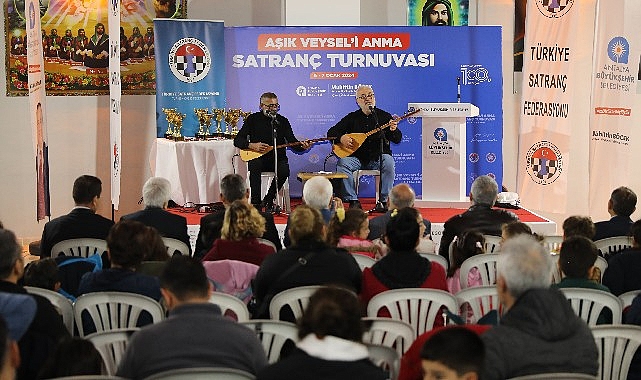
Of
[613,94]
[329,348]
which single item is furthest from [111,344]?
[613,94]

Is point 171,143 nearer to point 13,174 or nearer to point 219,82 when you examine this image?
point 219,82

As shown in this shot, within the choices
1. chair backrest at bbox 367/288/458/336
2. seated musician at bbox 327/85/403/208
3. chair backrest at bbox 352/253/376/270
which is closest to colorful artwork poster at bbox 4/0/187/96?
seated musician at bbox 327/85/403/208

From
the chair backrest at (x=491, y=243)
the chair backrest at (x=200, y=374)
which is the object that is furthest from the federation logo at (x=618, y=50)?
the chair backrest at (x=200, y=374)

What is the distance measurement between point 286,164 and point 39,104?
2373 millimetres

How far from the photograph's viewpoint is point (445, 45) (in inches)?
436

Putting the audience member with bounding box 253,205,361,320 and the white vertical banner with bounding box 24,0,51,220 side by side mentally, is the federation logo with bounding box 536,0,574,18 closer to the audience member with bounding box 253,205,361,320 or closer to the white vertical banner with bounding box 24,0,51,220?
the white vertical banner with bounding box 24,0,51,220

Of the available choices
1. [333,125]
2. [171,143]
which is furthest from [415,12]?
[171,143]

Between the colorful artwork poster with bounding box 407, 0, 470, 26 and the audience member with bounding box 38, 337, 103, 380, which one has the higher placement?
the colorful artwork poster with bounding box 407, 0, 470, 26

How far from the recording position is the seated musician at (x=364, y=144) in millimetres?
9906

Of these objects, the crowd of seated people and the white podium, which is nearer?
the crowd of seated people

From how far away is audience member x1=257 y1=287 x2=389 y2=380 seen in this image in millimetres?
2994

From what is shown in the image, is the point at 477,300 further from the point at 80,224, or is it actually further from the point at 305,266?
the point at 80,224

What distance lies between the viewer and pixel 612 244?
6.30 m

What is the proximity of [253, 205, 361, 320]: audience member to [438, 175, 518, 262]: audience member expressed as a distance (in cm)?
185
